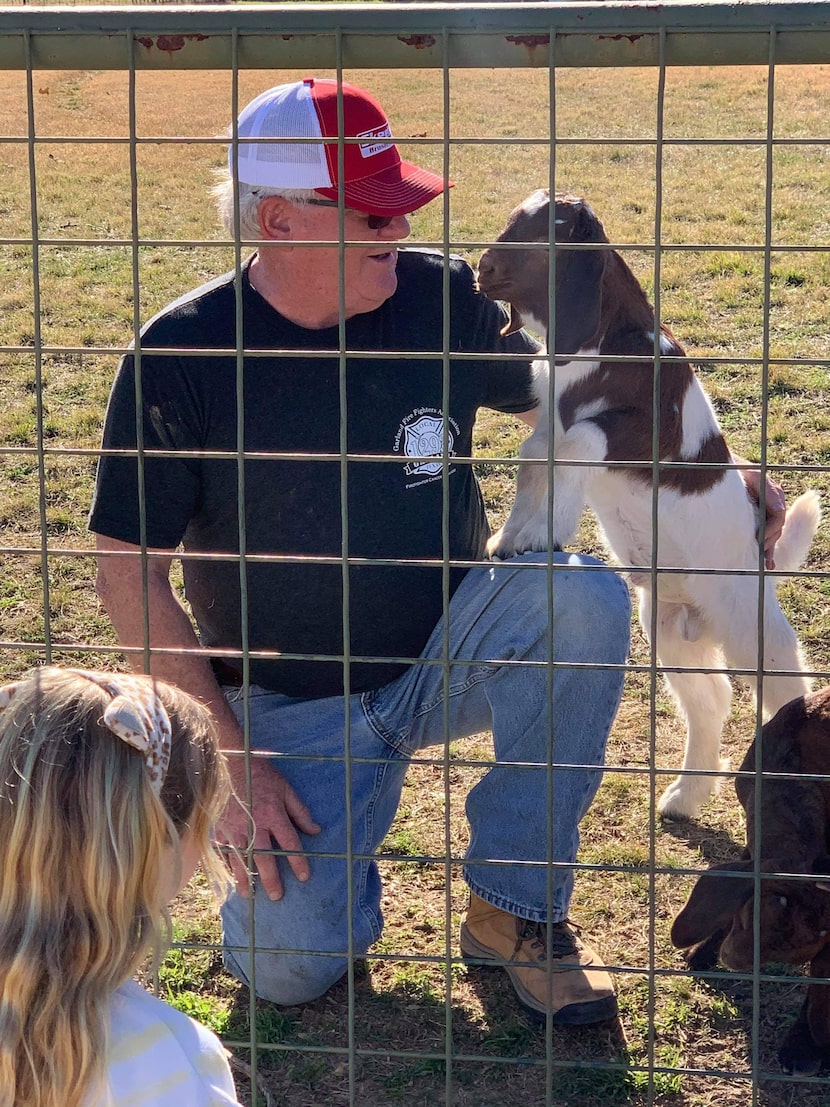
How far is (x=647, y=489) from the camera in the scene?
3.80m

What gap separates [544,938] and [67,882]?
1668 millimetres

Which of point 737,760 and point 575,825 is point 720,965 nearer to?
point 575,825

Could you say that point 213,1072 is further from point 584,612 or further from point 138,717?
point 584,612

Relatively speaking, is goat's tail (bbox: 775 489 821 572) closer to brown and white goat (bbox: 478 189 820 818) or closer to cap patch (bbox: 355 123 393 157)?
brown and white goat (bbox: 478 189 820 818)

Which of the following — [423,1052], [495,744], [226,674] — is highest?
[226,674]

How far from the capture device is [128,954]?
172 centimetres

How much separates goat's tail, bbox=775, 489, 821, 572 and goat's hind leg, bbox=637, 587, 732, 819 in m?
0.35

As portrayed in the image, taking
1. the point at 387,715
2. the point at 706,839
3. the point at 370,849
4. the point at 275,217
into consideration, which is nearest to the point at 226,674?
the point at 387,715

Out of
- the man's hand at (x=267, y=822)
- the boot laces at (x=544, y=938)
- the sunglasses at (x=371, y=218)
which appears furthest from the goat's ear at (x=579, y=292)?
the boot laces at (x=544, y=938)

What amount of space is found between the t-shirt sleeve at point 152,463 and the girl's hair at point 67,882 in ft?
3.31

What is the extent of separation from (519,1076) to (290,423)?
1479mm

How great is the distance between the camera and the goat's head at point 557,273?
10.5ft

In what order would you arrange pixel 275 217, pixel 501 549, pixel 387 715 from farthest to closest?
pixel 501 549 → pixel 387 715 → pixel 275 217

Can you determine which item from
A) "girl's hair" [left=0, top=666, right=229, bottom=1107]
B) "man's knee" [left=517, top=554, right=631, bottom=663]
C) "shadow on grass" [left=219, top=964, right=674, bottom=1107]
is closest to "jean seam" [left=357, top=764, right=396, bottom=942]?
"shadow on grass" [left=219, top=964, right=674, bottom=1107]
